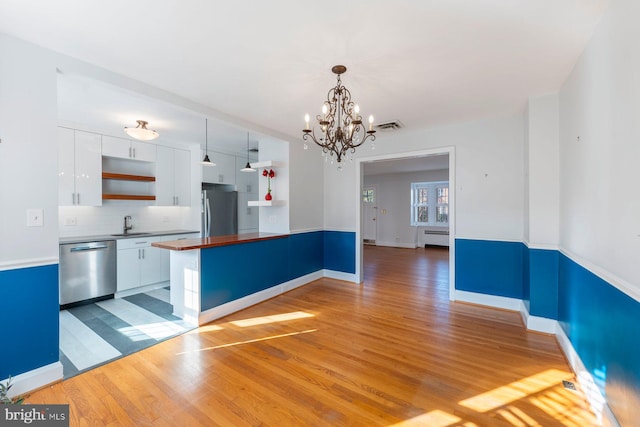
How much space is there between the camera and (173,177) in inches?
192

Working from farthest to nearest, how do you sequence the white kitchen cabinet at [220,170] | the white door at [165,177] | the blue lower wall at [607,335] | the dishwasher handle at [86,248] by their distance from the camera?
the white kitchen cabinet at [220,170] → the white door at [165,177] → the dishwasher handle at [86,248] → the blue lower wall at [607,335]

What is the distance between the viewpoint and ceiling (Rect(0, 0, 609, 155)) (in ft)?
5.41

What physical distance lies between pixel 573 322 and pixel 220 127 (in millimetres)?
4448

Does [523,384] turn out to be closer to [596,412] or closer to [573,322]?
[596,412]

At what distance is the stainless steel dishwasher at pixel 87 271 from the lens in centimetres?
350

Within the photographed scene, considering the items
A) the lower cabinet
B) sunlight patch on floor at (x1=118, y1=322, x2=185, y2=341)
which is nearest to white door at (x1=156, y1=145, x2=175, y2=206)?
the lower cabinet

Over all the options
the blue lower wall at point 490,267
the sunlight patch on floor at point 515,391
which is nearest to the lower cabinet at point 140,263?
the sunlight patch on floor at point 515,391

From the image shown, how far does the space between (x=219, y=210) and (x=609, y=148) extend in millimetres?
5017

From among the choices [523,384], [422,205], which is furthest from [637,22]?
[422,205]

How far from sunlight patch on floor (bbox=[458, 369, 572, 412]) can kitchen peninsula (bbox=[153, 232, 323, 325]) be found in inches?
104

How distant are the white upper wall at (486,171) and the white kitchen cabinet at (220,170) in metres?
2.99

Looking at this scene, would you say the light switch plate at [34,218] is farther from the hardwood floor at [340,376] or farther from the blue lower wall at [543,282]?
the blue lower wall at [543,282]

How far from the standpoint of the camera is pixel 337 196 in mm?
5000

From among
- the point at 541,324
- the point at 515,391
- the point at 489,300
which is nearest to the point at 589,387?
the point at 515,391
